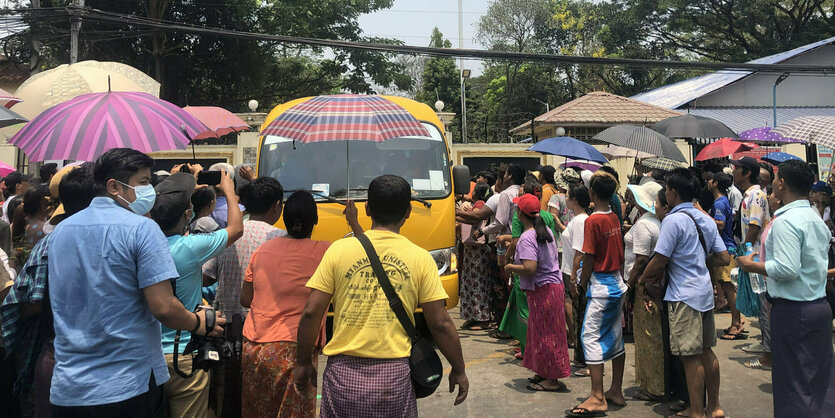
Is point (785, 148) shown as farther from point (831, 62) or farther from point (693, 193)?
point (693, 193)

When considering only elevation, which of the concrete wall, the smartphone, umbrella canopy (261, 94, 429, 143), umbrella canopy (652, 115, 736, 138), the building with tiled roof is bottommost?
the smartphone

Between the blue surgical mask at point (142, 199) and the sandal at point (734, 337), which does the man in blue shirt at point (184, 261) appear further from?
the sandal at point (734, 337)

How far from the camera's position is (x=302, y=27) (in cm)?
2408

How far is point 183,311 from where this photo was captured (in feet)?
8.61

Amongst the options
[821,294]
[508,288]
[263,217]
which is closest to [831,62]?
[508,288]

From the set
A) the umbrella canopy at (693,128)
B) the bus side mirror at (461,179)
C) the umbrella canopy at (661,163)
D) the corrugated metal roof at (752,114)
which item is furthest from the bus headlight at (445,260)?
the corrugated metal roof at (752,114)

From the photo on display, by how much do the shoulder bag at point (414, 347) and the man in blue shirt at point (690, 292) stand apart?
244 centimetres

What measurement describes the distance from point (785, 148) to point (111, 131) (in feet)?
66.1

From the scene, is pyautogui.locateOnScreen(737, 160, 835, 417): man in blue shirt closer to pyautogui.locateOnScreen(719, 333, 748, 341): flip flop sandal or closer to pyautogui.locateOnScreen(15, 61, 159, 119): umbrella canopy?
pyautogui.locateOnScreen(719, 333, 748, 341): flip flop sandal

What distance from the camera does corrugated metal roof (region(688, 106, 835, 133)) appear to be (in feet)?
65.3

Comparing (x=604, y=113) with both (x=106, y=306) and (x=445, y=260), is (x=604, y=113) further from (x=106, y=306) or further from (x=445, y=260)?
(x=106, y=306)

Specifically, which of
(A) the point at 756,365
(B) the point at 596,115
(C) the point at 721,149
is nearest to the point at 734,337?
(A) the point at 756,365

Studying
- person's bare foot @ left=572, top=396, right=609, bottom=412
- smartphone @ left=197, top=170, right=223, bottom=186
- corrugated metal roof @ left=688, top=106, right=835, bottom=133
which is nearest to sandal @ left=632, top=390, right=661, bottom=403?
person's bare foot @ left=572, top=396, right=609, bottom=412

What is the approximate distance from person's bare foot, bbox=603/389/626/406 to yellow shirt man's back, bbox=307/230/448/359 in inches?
118
